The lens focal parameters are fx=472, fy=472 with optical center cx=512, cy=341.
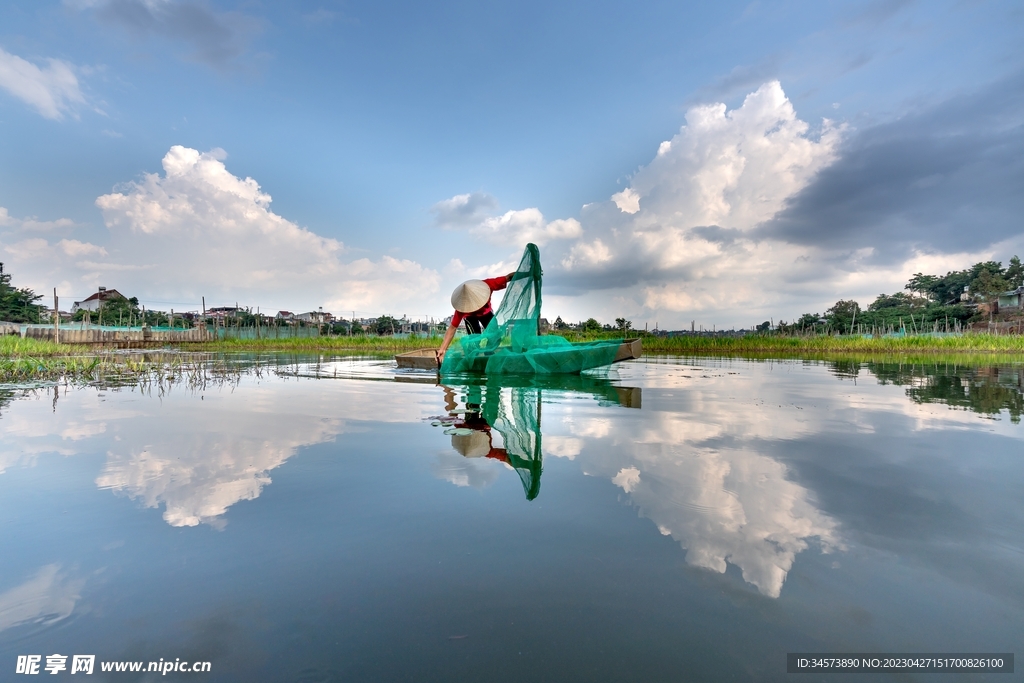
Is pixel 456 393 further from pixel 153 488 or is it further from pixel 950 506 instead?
pixel 950 506

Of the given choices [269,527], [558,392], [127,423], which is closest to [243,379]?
[127,423]

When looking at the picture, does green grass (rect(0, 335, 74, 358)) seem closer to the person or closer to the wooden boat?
the wooden boat

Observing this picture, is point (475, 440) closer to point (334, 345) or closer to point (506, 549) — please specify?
point (506, 549)

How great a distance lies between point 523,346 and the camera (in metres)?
7.50

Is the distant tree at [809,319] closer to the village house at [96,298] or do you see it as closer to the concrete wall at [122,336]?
the concrete wall at [122,336]

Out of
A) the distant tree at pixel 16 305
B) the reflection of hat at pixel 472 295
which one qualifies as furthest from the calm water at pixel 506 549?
the distant tree at pixel 16 305

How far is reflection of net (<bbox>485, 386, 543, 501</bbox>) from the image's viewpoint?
8.54ft

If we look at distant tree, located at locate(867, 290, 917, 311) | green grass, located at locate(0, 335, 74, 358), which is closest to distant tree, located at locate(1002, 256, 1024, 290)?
distant tree, located at locate(867, 290, 917, 311)

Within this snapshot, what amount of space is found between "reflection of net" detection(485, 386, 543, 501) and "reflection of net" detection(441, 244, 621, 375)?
151cm

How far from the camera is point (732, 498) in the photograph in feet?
7.37

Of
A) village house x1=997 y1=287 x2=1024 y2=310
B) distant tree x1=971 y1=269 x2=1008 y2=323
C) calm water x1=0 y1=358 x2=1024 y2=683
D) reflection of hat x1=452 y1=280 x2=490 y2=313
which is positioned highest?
distant tree x1=971 y1=269 x2=1008 y2=323

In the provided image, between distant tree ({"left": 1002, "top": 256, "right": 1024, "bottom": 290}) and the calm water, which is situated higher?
distant tree ({"left": 1002, "top": 256, "right": 1024, "bottom": 290})

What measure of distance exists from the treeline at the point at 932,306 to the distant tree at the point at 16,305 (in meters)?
49.1

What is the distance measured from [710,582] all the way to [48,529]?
2574 mm
